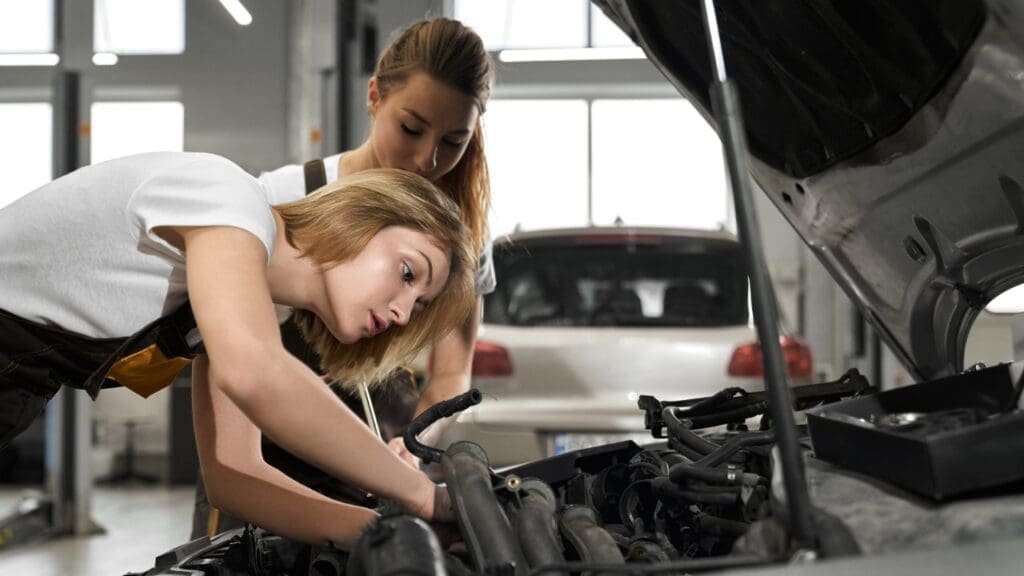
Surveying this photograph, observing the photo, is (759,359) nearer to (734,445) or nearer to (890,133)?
(890,133)

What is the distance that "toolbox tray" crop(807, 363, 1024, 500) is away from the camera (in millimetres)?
977

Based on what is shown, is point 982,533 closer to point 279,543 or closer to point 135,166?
point 279,543

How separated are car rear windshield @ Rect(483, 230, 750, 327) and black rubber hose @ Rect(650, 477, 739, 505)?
2.65 m

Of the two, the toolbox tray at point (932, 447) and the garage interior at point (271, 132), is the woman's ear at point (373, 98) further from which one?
the garage interior at point (271, 132)

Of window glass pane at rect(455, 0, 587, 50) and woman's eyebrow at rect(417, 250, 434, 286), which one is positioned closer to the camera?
woman's eyebrow at rect(417, 250, 434, 286)

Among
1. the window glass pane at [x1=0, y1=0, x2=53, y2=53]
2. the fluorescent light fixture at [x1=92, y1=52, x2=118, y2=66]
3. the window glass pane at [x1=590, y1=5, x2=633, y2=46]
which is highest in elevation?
the window glass pane at [x1=590, y1=5, x2=633, y2=46]

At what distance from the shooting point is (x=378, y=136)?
2273mm

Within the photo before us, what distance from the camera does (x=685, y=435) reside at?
164 centimetres

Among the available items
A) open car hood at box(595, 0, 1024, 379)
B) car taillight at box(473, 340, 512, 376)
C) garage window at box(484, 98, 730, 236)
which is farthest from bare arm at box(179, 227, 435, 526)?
garage window at box(484, 98, 730, 236)

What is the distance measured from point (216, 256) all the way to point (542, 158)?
9553 mm

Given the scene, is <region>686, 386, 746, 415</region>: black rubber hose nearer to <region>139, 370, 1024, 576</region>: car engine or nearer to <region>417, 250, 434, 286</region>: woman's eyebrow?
<region>139, 370, 1024, 576</region>: car engine

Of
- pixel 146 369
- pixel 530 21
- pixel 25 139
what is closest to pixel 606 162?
pixel 530 21

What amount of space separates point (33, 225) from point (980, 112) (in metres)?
1.35

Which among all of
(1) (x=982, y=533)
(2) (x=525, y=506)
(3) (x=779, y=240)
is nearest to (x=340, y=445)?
(2) (x=525, y=506)
